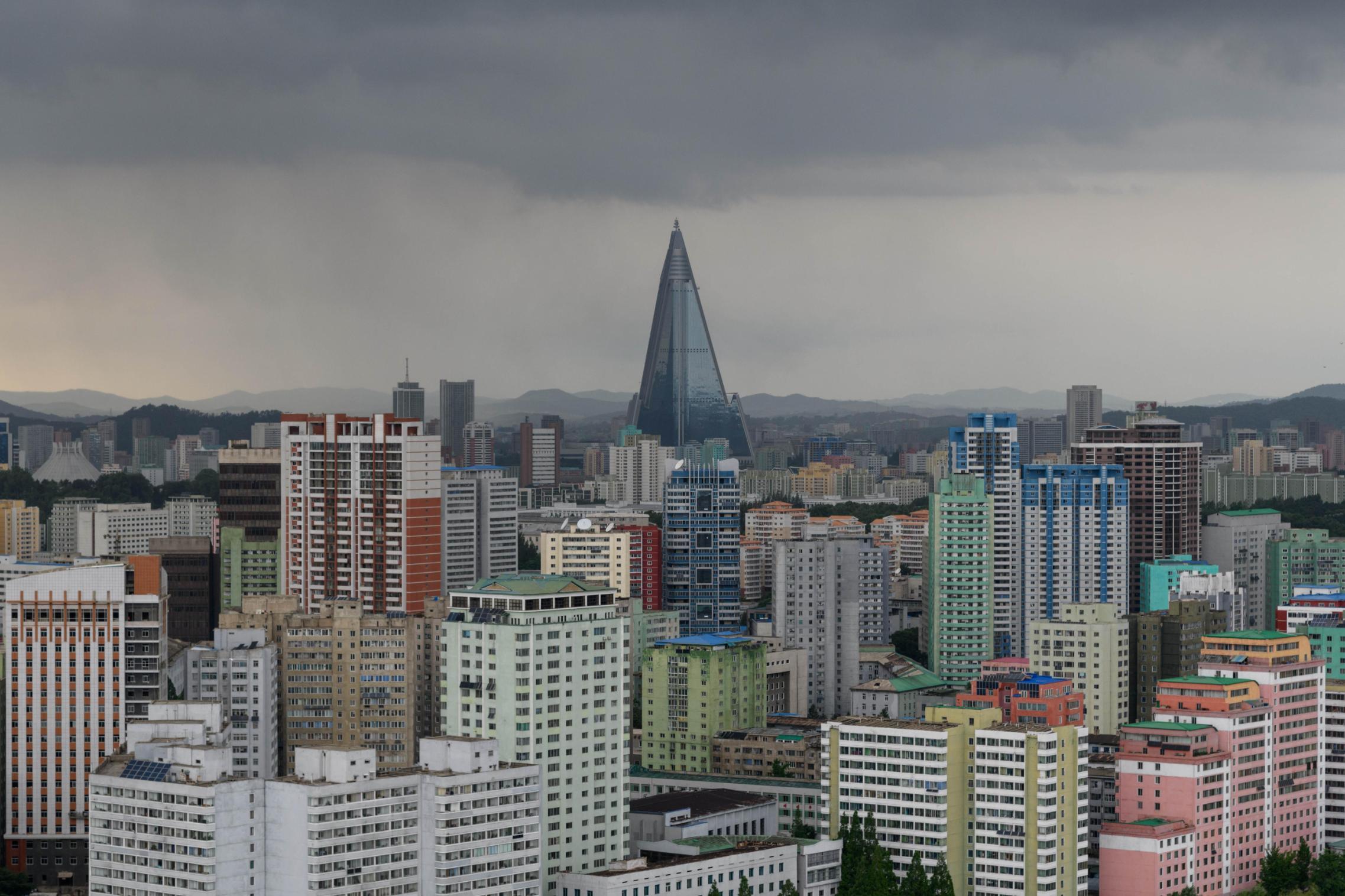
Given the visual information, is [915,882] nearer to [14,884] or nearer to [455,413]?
[14,884]

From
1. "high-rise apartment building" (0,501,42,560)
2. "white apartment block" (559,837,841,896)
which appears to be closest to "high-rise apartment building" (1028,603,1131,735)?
"white apartment block" (559,837,841,896)

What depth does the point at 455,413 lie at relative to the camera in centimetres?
7531

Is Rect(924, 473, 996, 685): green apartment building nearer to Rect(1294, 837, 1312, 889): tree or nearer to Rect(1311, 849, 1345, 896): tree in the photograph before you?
Rect(1294, 837, 1312, 889): tree

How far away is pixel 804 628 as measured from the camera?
46688 millimetres

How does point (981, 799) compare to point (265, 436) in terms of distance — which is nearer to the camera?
point (981, 799)

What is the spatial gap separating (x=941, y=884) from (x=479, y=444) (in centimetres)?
5478

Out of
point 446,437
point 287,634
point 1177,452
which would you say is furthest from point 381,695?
point 446,437

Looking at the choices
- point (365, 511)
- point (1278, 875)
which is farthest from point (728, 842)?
point (365, 511)

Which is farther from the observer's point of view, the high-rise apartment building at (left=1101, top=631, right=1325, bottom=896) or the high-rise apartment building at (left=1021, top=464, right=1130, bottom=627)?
the high-rise apartment building at (left=1021, top=464, right=1130, bottom=627)

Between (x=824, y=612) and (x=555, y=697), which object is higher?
(x=555, y=697)

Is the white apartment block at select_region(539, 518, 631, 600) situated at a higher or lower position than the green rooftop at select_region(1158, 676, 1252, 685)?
higher

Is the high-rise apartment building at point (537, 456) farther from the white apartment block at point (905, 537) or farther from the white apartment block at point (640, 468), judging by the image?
the white apartment block at point (905, 537)

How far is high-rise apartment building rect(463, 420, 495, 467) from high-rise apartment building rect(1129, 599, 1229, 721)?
124 feet

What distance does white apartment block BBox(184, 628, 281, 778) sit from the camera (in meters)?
31.5
